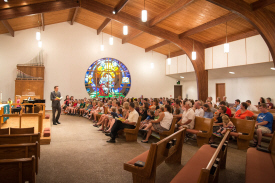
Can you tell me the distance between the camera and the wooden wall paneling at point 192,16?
6939 mm

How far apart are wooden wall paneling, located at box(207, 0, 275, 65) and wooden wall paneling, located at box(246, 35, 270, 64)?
73.9 inches

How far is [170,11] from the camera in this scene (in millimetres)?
7387

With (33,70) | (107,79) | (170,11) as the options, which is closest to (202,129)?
(170,11)

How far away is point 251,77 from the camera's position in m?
10.1

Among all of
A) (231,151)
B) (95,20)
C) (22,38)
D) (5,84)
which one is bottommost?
(231,151)

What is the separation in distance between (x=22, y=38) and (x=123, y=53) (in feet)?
19.8

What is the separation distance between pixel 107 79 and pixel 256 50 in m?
8.55

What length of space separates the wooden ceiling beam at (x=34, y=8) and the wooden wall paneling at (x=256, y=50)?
7.03 metres

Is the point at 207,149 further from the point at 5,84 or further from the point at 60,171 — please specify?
the point at 5,84

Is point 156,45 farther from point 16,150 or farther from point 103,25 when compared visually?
point 16,150

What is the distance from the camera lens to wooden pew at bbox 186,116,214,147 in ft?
14.3

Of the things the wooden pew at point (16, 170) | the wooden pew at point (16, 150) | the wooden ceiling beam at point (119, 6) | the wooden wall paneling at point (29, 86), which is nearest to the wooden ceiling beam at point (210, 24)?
the wooden ceiling beam at point (119, 6)

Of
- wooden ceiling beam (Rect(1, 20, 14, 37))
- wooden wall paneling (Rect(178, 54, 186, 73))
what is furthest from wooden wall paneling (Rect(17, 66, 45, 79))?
wooden wall paneling (Rect(178, 54, 186, 73))

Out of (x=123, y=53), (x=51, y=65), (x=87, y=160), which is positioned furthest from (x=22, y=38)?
(x=87, y=160)
